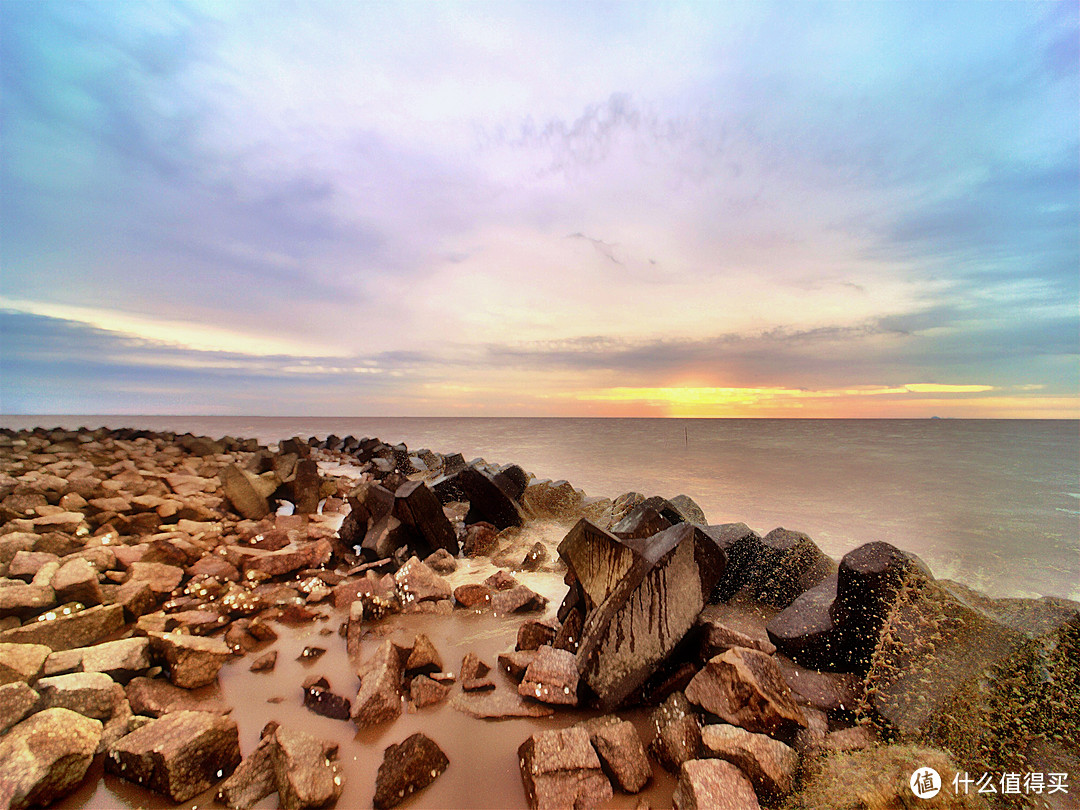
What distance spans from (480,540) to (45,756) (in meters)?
3.46

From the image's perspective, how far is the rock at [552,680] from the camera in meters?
2.36

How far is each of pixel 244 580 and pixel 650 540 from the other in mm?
3521

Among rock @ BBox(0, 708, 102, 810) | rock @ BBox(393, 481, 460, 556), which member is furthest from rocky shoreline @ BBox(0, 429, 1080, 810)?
rock @ BBox(393, 481, 460, 556)

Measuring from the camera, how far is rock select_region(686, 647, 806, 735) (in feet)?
6.50

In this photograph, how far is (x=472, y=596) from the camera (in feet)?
11.8

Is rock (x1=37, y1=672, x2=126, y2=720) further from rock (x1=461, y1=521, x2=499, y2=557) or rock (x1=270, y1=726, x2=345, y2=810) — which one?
rock (x1=461, y1=521, x2=499, y2=557)

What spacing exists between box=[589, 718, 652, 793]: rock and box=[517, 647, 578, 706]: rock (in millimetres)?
380

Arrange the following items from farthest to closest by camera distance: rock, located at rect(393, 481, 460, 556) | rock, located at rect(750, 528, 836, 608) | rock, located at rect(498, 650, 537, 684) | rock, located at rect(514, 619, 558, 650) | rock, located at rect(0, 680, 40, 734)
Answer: rock, located at rect(393, 481, 460, 556) < rock, located at rect(750, 528, 836, 608) < rock, located at rect(514, 619, 558, 650) < rock, located at rect(498, 650, 537, 684) < rock, located at rect(0, 680, 40, 734)

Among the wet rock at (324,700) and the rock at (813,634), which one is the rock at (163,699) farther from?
the rock at (813,634)

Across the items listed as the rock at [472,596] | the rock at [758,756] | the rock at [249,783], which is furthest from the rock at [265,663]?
the rock at [758,756]

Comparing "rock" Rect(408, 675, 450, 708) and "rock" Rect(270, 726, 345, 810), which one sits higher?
"rock" Rect(270, 726, 345, 810)

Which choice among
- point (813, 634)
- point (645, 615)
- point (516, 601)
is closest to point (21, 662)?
point (516, 601)

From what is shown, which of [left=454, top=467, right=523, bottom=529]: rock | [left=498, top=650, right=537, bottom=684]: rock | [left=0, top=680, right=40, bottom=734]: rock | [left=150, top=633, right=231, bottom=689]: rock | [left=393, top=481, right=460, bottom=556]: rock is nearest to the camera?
[left=0, top=680, right=40, bottom=734]: rock

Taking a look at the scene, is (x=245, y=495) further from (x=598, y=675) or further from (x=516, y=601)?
(x=598, y=675)
